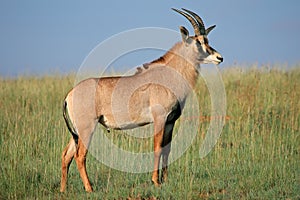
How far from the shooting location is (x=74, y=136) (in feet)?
24.8

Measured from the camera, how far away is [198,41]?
26.8ft

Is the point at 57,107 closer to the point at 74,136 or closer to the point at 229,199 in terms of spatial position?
the point at 74,136

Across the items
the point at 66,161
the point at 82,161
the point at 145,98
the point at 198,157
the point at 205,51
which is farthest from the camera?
the point at 198,157

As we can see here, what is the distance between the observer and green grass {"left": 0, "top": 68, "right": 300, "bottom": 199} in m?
6.86

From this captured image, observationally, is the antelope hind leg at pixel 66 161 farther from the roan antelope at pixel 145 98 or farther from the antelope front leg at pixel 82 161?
the antelope front leg at pixel 82 161

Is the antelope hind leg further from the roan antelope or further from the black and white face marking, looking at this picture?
the black and white face marking

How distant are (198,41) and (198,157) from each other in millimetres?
2256

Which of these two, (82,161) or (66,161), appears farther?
(66,161)

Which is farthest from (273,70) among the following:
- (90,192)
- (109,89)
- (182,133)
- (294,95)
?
(90,192)

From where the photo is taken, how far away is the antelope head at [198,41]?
8.10 m

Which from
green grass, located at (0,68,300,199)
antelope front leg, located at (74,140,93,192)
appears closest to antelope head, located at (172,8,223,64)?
green grass, located at (0,68,300,199)

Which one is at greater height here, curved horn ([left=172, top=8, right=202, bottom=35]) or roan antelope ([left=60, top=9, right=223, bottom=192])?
curved horn ([left=172, top=8, right=202, bottom=35])

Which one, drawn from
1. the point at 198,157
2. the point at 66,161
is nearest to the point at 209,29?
the point at 198,157

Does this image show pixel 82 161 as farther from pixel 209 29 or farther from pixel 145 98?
pixel 209 29
